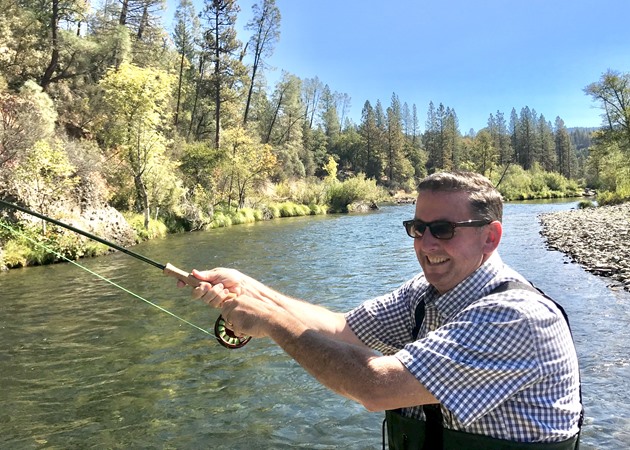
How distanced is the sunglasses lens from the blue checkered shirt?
0.30 m

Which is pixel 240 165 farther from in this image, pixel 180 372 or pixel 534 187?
pixel 534 187

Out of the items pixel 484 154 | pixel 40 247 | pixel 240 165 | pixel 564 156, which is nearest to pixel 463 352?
pixel 40 247

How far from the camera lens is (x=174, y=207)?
91.8ft

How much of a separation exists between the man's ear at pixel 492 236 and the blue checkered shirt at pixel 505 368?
0.19 metres

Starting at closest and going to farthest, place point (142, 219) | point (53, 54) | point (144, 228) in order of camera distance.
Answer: point (144, 228) < point (142, 219) < point (53, 54)

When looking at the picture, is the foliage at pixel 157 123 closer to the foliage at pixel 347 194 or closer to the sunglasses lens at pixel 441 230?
the foliage at pixel 347 194

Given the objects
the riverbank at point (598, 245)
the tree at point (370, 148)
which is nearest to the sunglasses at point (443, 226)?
the riverbank at point (598, 245)

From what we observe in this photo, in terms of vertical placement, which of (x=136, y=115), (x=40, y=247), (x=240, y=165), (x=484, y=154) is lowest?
(x=40, y=247)

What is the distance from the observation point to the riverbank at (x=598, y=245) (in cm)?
1201

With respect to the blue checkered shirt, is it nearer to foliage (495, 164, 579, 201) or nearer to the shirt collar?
the shirt collar

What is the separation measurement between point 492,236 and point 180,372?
17.8 feet

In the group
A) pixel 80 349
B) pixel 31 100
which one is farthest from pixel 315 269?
pixel 31 100

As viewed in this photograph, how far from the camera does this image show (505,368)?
1.71 metres

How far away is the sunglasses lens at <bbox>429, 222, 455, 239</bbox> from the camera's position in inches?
84.0
